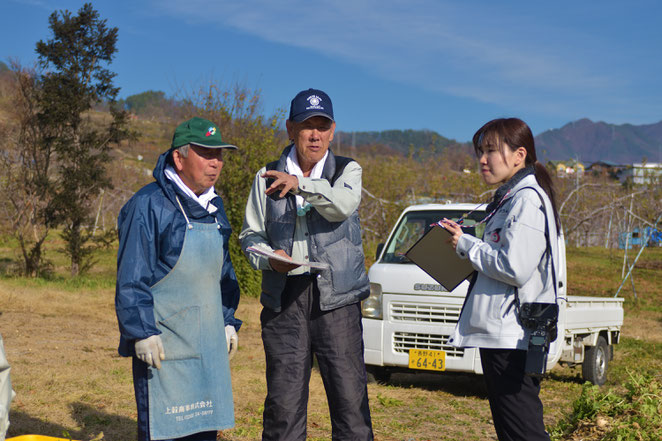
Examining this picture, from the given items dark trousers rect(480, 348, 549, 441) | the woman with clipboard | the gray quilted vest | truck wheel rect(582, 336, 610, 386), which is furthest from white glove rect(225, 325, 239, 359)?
truck wheel rect(582, 336, 610, 386)

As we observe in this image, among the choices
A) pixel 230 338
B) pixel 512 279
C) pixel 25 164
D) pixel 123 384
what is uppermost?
pixel 25 164

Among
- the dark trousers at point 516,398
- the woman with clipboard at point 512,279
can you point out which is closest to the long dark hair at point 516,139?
the woman with clipboard at point 512,279

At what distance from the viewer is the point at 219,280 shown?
3340 millimetres

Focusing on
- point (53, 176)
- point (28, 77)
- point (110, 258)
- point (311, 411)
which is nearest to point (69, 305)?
point (53, 176)

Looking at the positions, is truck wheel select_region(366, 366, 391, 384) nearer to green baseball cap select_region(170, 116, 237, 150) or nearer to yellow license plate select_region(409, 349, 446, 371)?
yellow license plate select_region(409, 349, 446, 371)

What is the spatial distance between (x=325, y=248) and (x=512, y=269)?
3.37 ft

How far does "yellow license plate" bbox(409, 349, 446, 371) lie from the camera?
665 cm

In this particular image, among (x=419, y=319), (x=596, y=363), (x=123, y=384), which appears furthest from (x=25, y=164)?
(x=596, y=363)

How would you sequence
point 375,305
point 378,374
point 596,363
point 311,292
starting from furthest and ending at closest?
1. point 596,363
2. point 378,374
3. point 375,305
4. point 311,292

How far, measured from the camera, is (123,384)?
663 centimetres

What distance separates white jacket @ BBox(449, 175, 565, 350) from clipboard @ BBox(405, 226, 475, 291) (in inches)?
11.2

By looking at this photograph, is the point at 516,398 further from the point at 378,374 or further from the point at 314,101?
the point at 378,374

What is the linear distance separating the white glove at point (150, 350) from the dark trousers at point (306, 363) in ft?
2.63

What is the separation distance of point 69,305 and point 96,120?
5855 mm
